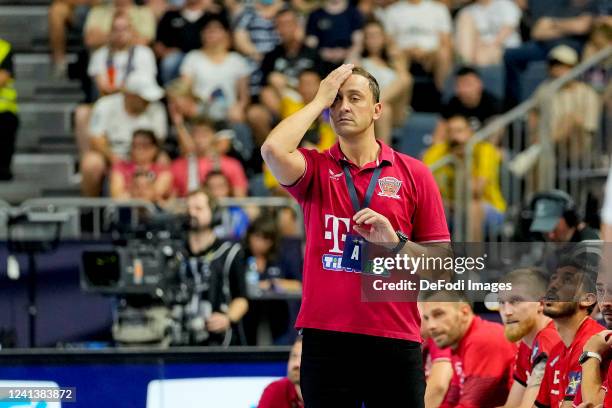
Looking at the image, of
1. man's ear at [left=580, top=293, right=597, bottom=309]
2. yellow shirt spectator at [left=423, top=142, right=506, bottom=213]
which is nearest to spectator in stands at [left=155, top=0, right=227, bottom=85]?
yellow shirt spectator at [left=423, top=142, right=506, bottom=213]

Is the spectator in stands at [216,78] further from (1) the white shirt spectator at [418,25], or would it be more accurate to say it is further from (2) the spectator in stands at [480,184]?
(2) the spectator in stands at [480,184]

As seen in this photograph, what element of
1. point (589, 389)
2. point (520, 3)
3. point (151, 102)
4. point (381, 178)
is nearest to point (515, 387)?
point (589, 389)

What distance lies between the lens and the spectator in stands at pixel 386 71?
14820 mm

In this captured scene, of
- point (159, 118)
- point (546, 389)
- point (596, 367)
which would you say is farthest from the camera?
point (159, 118)

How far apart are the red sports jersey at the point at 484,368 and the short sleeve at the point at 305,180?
2.32 metres

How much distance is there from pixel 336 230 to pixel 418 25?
9.17m

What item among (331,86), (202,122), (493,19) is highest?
(493,19)

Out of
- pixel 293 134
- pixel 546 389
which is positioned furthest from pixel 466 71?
pixel 293 134

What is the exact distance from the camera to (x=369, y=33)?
48.6 ft

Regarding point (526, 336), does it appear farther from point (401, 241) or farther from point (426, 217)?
point (401, 241)

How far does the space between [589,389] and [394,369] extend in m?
0.96

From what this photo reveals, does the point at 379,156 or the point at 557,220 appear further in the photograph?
the point at 557,220

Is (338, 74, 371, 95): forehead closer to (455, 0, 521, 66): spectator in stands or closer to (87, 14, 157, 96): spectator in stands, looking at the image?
(87, 14, 157, 96): spectator in stands

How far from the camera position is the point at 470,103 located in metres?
14.3
